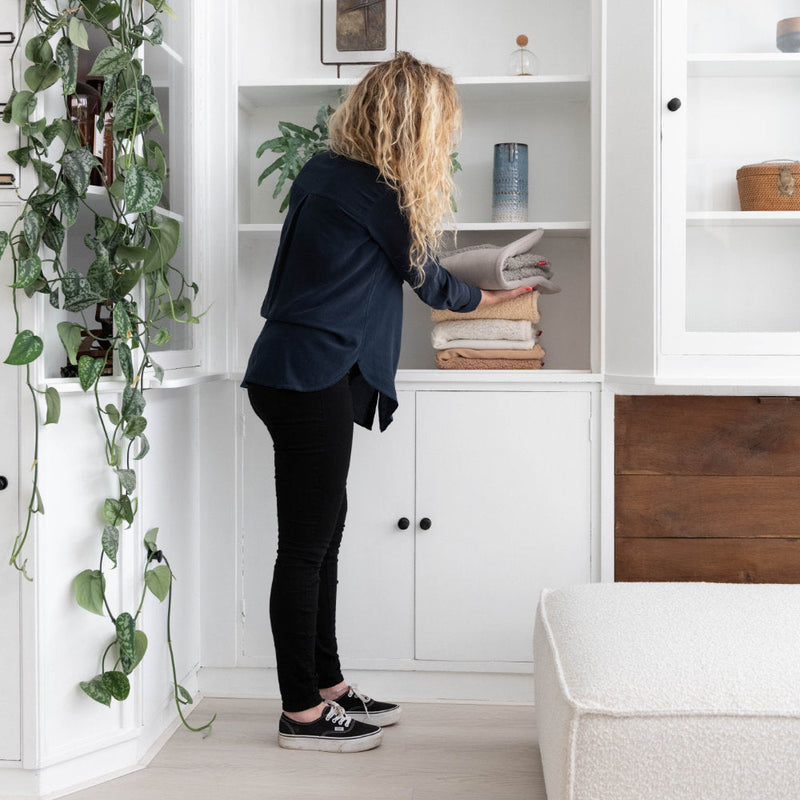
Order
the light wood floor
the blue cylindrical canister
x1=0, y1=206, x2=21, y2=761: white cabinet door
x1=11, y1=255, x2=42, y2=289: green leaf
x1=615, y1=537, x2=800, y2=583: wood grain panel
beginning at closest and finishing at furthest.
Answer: x1=11, y1=255, x2=42, y2=289: green leaf → x1=0, y1=206, x2=21, y2=761: white cabinet door → the light wood floor → x1=615, y1=537, x2=800, y2=583: wood grain panel → the blue cylindrical canister

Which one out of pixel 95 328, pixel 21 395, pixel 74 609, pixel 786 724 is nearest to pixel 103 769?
pixel 74 609

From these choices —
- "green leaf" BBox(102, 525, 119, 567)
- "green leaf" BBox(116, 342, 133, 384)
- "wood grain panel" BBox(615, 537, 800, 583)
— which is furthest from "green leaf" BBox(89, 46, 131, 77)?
"wood grain panel" BBox(615, 537, 800, 583)

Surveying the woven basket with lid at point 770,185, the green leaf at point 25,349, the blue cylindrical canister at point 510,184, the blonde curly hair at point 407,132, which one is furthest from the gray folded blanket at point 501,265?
the green leaf at point 25,349

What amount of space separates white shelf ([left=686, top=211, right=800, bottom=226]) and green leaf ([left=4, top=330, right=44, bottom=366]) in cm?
138

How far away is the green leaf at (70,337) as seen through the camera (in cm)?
169

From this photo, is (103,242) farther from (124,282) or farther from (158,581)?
(158,581)

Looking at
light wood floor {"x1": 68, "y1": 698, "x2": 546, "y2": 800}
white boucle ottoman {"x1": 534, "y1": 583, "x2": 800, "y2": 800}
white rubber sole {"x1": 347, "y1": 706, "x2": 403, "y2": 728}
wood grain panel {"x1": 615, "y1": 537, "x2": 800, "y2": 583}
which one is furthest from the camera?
wood grain panel {"x1": 615, "y1": 537, "x2": 800, "y2": 583}

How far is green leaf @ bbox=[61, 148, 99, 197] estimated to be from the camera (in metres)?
1.64

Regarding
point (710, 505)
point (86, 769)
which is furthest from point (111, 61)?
point (710, 505)

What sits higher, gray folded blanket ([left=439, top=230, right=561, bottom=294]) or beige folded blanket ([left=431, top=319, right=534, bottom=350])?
gray folded blanket ([left=439, top=230, right=561, bottom=294])

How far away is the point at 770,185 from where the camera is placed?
201 cm

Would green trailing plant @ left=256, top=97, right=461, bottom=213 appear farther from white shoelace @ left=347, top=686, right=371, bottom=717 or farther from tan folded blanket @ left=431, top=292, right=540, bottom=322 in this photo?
white shoelace @ left=347, top=686, right=371, bottom=717

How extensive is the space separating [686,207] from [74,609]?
155 cm

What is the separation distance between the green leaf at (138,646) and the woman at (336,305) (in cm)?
27
